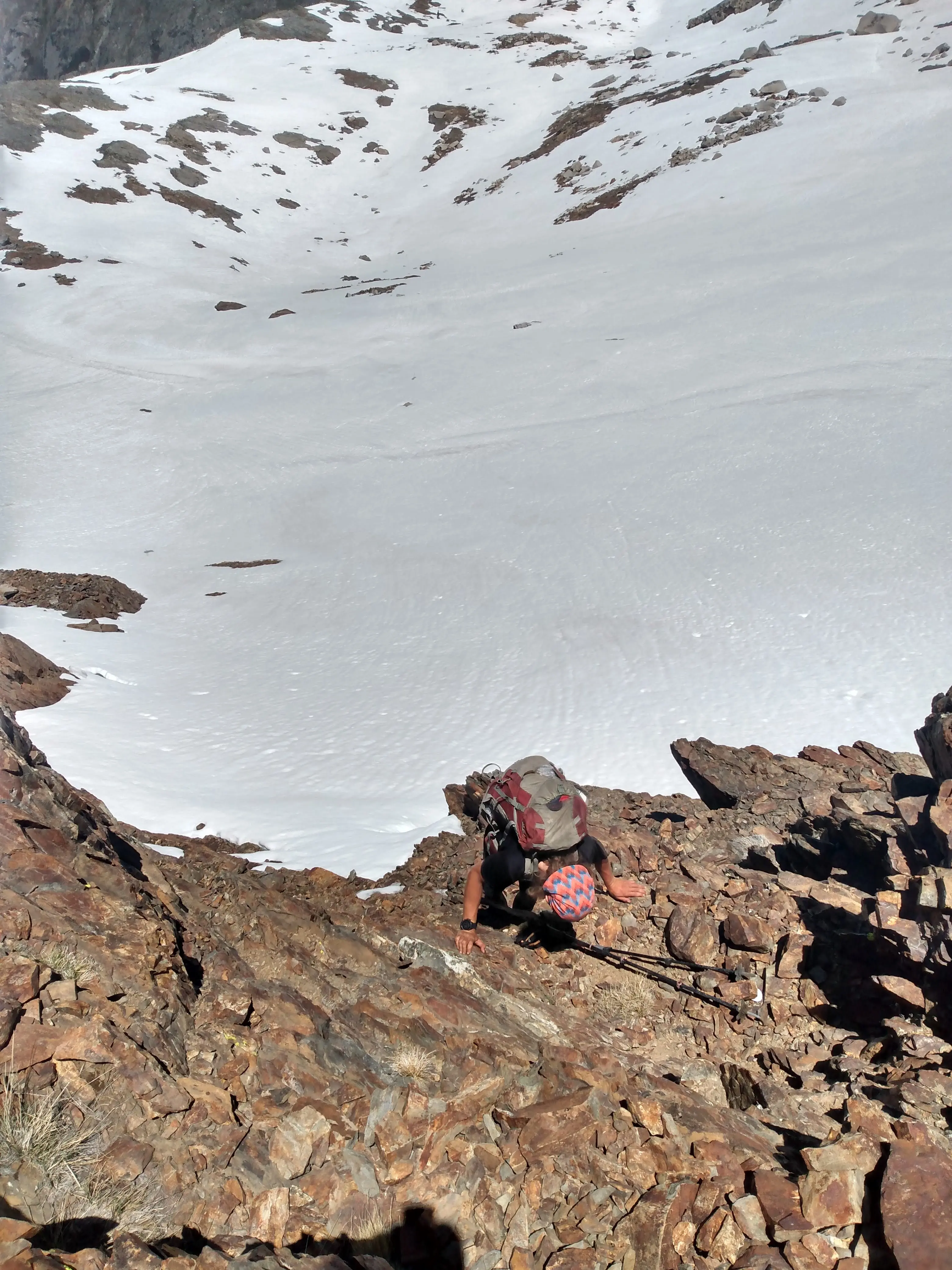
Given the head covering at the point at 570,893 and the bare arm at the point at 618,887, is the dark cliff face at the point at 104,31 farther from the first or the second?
the head covering at the point at 570,893

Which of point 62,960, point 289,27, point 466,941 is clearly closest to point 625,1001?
point 466,941

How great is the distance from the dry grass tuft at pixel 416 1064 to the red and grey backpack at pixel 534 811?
55.4 inches

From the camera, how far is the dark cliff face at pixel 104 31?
84625 mm

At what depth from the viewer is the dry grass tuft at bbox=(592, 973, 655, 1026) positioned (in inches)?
216

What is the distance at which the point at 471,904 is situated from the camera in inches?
214

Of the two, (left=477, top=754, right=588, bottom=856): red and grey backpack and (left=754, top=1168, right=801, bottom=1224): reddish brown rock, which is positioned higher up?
(left=477, top=754, right=588, bottom=856): red and grey backpack

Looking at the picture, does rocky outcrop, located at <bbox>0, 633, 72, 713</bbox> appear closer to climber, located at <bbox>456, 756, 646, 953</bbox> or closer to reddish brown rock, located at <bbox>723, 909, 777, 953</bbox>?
climber, located at <bbox>456, 756, 646, 953</bbox>

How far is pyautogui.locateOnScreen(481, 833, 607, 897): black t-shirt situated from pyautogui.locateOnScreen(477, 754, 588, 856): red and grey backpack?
46mm

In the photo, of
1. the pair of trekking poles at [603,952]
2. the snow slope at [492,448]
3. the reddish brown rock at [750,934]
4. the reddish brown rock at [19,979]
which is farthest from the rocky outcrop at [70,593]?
the reddish brown rock at [750,934]

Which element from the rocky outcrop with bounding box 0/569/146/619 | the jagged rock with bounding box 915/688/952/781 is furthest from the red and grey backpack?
the rocky outcrop with bounding box 0/569/146/619

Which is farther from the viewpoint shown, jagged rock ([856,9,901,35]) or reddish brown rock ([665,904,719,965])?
jagged rock ([856,9,901,35])

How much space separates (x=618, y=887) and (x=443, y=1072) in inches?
89.6

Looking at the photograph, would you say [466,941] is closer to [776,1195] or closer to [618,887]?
[618,887]

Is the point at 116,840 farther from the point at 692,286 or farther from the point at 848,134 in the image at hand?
the point at 848,134
